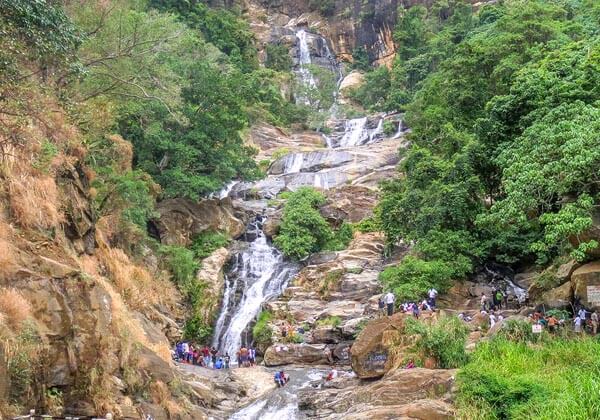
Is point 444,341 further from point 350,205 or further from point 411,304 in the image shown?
point 350,205

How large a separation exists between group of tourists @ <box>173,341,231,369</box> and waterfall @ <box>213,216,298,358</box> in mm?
1934

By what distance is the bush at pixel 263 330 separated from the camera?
86.0 feet

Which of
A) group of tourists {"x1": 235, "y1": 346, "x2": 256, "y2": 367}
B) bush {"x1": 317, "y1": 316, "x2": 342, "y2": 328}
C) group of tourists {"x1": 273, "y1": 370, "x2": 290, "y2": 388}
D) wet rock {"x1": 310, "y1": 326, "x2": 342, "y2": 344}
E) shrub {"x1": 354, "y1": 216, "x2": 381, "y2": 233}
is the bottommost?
group of tourists {"x1": 235, "y1": 346, "x2": 256, "y2": 367}

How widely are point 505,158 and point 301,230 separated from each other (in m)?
17.6

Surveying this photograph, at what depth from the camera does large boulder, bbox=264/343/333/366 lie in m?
23.8

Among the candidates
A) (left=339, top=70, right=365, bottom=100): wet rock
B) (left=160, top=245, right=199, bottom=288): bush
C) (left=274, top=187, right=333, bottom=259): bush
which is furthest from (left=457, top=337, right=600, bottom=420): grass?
(left=339, top=70, right=365, bottom=100): wet rock

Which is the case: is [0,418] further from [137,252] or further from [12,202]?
[137,252]

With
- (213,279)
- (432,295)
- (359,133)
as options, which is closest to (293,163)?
(359,133)

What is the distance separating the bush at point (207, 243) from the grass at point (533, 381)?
20127 millimetres

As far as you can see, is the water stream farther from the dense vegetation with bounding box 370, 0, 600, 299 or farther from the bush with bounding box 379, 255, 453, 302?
the dense vegetation with bounding box 370, 0, 600, 299

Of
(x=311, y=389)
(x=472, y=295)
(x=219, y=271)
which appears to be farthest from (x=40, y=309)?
(x=219, y=271)

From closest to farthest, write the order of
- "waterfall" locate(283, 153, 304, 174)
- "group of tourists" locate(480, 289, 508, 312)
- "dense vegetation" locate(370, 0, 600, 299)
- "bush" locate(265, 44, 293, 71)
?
"dense vegetation" locate(370, 0, 600, 299) < "group of tourists" locate(480, 289, 508, 312) < "waterfall" locate(283, 153, 304, 174) < "bush" locate(265, 44, 293, 71)

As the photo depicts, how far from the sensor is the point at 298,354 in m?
24.1

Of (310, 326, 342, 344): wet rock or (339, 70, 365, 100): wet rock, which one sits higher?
(339, 70, 365, 100): wet rock
